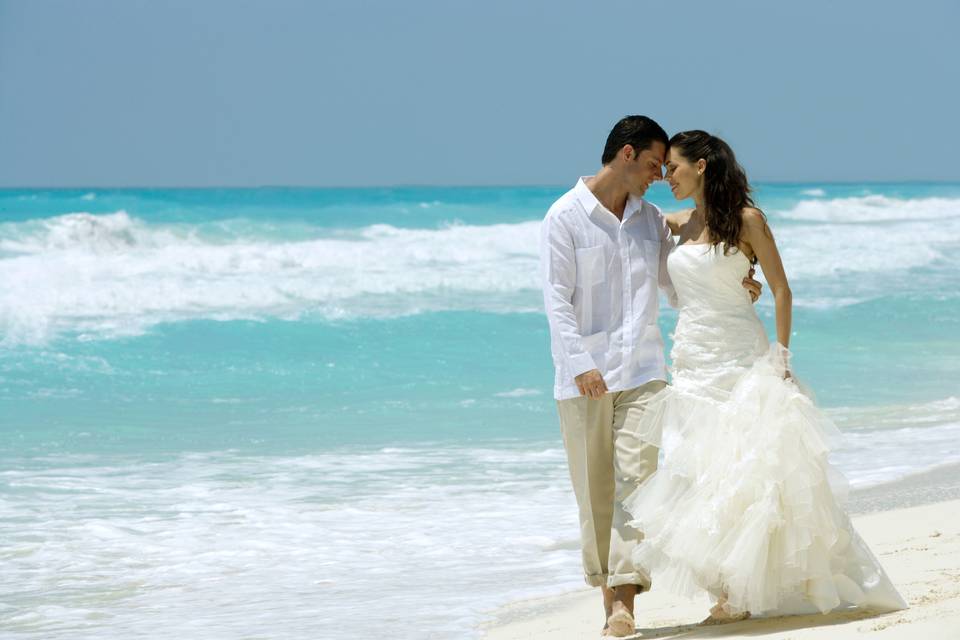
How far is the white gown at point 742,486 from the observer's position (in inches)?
147

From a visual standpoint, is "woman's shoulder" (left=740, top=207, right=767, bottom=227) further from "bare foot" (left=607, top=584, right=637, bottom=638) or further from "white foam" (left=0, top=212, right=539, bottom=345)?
"white foam" (left=0, top=212, right=539, bottom=345)

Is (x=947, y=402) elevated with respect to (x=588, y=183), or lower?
lower

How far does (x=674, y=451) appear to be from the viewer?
12.9 feet

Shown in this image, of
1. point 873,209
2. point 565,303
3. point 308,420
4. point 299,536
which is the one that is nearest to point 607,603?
point 565,303

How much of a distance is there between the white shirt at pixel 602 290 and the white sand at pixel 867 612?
0.79m

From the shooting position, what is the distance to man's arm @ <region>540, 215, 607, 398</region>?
4.08 meters

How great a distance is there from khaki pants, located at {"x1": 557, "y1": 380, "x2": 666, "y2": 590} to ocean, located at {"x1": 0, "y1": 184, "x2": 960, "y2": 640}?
0.65m

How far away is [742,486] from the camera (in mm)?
3768

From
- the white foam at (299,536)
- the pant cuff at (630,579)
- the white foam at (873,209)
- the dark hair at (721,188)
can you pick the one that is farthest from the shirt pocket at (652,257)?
the white foam at (873,209)

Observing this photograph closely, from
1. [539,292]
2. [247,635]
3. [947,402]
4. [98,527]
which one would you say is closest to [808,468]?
[247,635]

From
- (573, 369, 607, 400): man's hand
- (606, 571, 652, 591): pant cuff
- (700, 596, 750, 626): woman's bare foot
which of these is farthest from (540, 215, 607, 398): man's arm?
(700, 596, 750, 626): woman's bare foot

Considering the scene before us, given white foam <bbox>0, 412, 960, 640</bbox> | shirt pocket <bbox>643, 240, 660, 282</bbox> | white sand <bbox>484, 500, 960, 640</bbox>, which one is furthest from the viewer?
white foam <bbox>0, 412, 960, 640</bbox>

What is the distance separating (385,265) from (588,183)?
56.9ft

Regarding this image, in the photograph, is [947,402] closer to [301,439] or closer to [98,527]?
[301,439]
